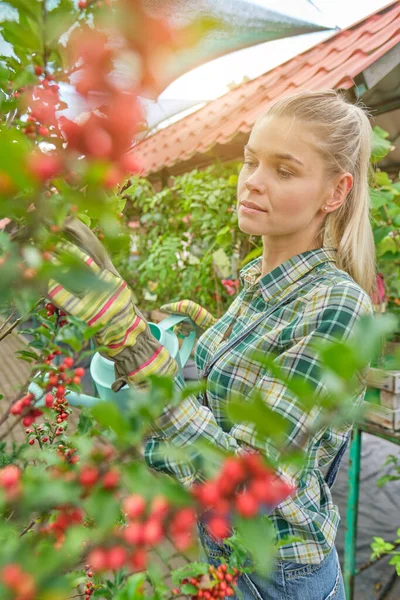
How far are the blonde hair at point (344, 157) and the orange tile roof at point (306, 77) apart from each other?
670mm

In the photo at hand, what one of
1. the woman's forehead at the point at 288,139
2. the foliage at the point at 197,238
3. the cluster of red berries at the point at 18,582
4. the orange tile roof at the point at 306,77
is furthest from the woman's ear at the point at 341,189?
A: the foliage at the point at 197,238

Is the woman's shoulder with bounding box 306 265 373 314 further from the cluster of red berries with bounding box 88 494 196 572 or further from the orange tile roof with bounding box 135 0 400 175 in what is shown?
the orange tile roof with bounding box 135 0 400 175

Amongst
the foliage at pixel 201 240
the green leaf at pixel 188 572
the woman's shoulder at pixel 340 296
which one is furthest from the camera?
the foliage at pixel 201 240

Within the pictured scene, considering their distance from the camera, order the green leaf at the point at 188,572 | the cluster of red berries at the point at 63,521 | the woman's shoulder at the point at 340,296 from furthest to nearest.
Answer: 1. the woman's shoulder at the point at 340,296
2. the green leaf at the point at 188,572
3. the cluster of red berries at the point at 63,521

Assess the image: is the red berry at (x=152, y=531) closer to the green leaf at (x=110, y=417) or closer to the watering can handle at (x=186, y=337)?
the green leaf at (x=110, y=417)

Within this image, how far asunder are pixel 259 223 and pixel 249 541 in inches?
33.9

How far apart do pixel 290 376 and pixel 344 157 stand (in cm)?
61

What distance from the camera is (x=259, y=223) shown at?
1096mm

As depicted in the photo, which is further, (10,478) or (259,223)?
(259,223)

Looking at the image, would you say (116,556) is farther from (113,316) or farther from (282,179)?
(282,179)

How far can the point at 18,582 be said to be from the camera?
11.3 inches

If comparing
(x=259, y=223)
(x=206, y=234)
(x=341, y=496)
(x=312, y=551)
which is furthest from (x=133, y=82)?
(x=341, y=496)

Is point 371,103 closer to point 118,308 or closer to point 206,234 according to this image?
point 206,234

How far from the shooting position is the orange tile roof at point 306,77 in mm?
2262
